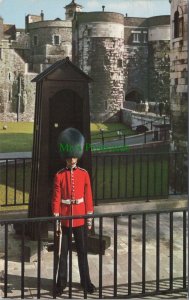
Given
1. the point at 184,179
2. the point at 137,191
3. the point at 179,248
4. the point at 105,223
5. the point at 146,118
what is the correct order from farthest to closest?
the point at 146,118 → the point at 137,191 → the point at 184,179 → the point at 105,223 → the point at 179,248

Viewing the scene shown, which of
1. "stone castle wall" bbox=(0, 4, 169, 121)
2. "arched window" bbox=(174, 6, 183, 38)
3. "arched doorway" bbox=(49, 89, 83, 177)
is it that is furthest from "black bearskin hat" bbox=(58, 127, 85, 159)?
"arched window" bbox=(174, 6, 183, 38)

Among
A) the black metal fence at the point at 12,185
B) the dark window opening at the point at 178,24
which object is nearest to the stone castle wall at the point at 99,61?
the dark window opening at the point at 178,24

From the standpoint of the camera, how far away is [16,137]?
208 inches

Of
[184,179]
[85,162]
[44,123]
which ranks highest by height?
[44,123]

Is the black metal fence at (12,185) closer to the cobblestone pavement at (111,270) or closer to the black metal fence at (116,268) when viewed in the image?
the cobblestone pavement at (111,270)

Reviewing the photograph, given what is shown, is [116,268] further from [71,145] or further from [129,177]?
[129,177]

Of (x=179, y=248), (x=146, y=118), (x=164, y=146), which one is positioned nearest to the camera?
(x=179, y=248)

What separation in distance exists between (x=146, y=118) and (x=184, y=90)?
119cm

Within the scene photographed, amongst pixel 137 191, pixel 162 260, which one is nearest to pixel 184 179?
pixel 137 191

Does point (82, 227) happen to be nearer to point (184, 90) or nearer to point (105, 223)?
point (105, 223)

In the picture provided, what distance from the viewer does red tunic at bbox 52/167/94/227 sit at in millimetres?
2982

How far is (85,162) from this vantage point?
352 cm

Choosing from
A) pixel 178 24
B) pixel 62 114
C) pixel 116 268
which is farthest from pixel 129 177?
pixel 116 268

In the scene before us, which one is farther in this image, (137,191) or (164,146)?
(164,146)
